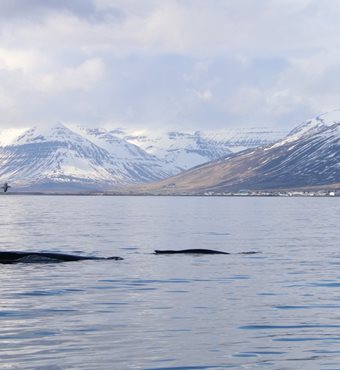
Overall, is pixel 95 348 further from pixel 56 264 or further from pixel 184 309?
pixel 56 264

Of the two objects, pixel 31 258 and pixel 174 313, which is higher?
pixel 31 258

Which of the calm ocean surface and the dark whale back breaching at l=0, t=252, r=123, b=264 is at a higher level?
the dark whale back breaching at l=0, t=252, r=123, b=264

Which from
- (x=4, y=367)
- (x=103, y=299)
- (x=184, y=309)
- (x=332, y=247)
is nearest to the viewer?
(x=4, y=367)

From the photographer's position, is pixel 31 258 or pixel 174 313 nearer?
pixel 174 313

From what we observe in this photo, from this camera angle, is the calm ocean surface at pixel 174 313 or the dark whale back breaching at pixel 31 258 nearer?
the calm ocean surface at pixel 174 313

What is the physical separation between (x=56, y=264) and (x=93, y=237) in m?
29.1

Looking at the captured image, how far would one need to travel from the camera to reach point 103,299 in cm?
3619

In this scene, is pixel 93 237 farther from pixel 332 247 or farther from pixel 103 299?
pixel 103 299

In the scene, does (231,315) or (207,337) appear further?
(231,315)

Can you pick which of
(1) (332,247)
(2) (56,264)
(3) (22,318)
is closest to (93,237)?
(1) (332,247)

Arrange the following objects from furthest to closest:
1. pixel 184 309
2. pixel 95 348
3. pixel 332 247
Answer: pixel 332 247 → pixel 184 309 → pixel 95 348

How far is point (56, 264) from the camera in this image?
5025 centimetres

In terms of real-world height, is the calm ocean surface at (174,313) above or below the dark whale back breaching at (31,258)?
below

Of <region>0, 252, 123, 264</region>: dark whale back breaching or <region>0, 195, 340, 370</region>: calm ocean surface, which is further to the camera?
<region>0, 252, 123, 264</region>: dark whale back breaching
